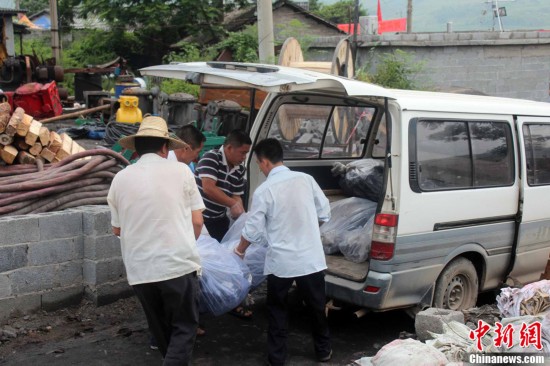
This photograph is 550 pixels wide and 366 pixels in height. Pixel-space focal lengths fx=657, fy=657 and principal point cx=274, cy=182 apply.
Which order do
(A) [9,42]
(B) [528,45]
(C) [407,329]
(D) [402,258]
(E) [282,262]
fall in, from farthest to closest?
(A) [9,42]
(B) [528,45]
(C) [407,329]
(D) [402,258]
(E) [282,262]

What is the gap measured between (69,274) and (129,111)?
6.74 m

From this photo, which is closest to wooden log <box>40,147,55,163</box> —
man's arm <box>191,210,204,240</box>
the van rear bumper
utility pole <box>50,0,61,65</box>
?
man's arm <box>191,210,204,240</box>

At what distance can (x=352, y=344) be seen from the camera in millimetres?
5363

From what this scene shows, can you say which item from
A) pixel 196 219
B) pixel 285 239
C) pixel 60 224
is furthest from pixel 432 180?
pixel 60 224

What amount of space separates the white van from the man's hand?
634mm

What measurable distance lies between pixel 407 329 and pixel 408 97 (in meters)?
2.06

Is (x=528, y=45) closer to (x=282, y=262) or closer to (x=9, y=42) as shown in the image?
(x=282, y=262)

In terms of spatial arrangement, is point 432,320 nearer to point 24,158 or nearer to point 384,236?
point 384,236

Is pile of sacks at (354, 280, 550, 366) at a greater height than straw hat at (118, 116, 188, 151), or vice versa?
straw hat at (118, 116, 188, 151)

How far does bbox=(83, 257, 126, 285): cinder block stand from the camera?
18.8 ft

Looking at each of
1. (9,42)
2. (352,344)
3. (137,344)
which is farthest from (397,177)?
(9,42)

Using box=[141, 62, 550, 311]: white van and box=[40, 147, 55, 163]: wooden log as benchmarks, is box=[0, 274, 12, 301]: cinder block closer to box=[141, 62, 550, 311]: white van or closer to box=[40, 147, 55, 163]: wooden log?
box=[40, 147, 55, 163]: wooden log

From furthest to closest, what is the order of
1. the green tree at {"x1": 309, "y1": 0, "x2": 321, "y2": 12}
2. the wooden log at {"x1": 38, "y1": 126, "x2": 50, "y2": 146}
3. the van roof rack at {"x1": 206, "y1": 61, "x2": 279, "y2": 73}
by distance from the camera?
the green tree at {"x1": 309, "y1": 0, "x2": 321, "y2": 12}, the wooden log at {"x1": 38, "y1": 126, "x2": 50, "y2": 146}, the van roof rack at {"x1": 206, "y1": 61, "x2": 279, "y2": 73}

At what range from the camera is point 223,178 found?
5742 millimetres
